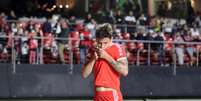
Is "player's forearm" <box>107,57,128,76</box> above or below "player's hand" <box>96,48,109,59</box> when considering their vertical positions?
below

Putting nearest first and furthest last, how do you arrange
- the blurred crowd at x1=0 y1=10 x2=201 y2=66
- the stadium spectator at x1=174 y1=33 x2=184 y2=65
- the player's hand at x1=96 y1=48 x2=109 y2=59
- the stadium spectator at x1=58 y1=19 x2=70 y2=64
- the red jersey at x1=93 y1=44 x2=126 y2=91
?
the player's hand at x1=96 y1=48 x2=109 y2=59, the red jersey at x1=93 y1=44 x2=126 y2=91, the blurred crowd at x1=0 y1=10 x2=201 y2=66, the stadium spectator at x1=58 y1=19 x2=70 y2=64, the stadium spectator at x1=174 y1=33 x2=184 y2=65

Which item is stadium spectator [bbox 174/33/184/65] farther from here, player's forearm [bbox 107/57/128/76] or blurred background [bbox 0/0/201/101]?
player's forearm [bbox 107/57/128/76]

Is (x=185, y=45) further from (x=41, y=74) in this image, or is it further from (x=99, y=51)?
(x=99, y=51)

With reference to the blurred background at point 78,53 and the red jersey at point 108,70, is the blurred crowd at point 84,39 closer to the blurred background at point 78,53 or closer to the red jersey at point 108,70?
the blurred background at point 78,53

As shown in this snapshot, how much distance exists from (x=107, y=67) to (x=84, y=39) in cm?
1239

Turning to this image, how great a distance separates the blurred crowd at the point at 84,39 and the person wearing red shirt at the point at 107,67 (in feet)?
35.7

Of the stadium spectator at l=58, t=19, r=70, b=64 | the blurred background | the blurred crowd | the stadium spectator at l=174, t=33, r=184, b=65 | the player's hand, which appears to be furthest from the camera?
the stadium spectator at l=174, t=33, r=184, b=65

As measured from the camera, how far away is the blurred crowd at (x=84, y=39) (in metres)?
17.7

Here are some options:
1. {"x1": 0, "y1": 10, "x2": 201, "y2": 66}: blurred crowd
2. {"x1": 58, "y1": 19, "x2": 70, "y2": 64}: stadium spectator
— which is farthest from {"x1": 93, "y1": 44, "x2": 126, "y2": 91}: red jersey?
{"x1": 58, "y1": 19, "x2": 70, "y2": 64}: stadium spectator

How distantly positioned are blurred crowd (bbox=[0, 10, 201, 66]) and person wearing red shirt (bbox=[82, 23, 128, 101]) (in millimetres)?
10869

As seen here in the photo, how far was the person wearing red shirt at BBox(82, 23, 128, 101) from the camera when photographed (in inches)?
247

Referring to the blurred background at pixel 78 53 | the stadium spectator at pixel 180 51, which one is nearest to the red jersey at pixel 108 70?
the blurred background at pixel 78 53

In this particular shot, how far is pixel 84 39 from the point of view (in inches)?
738

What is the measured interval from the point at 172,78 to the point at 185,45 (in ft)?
5.48
